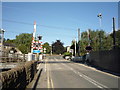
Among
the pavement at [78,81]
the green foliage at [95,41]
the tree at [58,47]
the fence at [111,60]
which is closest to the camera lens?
the pavement at [78,81]

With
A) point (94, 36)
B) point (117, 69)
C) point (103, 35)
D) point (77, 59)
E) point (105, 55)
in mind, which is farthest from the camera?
point (94, 36)

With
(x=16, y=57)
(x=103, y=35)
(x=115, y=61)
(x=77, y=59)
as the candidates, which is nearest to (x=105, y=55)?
(x=115, y=61)

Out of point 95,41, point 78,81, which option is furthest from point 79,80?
point 95,41

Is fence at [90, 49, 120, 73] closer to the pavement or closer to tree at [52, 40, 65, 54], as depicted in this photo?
the pavement

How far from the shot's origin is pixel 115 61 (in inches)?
738

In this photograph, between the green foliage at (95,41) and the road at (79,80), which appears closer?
the road at (79,80)

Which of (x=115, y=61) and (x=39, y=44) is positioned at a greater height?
(x=39, y=44)

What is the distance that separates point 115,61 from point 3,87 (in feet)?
52.5

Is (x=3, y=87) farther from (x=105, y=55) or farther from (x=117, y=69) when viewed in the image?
(x=105, y=55)

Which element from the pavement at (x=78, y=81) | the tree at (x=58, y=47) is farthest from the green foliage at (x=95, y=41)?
the pavement at (x=78, y=81)

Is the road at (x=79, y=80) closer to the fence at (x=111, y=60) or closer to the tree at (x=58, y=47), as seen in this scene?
the fence at (x=111, y=60)

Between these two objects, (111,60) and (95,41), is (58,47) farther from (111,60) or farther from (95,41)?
(111,60)

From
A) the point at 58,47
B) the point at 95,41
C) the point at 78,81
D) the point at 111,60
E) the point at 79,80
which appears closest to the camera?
the point at 78,81

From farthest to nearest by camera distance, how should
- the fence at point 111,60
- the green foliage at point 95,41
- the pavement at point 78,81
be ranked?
the green foliage at point 95,41 → the fence at point 111,60 → the pavement at point 78,81
